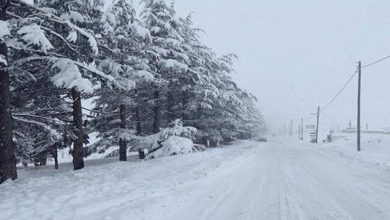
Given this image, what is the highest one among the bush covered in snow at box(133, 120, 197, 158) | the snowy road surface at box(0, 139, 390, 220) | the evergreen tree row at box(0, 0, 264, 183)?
the evergreen tree row at box(0, 0, 264, 183)

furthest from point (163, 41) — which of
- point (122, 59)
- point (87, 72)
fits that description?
point (87, 72)

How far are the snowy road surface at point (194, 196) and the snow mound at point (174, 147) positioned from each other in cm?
568

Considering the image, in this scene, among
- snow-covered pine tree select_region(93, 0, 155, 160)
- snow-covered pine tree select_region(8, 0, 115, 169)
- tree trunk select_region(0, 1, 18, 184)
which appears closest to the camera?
snow-covered pine tree select_region(8, 0, 115, 169)

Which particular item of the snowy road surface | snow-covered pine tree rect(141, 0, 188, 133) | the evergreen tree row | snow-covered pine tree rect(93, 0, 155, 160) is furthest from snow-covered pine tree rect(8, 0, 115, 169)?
snow-covered pine tree rect(141, 0, 188, 133)

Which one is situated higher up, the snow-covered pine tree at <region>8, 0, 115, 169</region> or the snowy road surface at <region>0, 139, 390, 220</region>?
the snow-covered pine tree at <region>8, 0, 115, 169</region>

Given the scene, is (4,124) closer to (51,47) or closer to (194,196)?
(51,47)

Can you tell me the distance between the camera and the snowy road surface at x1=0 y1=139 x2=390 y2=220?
7.17 metres

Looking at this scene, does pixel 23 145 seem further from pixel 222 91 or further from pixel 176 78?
pixel 222 91

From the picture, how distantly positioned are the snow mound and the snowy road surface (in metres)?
5.68

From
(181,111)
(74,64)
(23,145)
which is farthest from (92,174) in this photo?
(181,111)

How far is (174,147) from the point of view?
18.8 m

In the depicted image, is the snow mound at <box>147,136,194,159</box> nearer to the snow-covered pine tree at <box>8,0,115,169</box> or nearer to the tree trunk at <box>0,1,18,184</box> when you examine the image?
the snow-covered pine tree at <box>8,0,115,169</box>

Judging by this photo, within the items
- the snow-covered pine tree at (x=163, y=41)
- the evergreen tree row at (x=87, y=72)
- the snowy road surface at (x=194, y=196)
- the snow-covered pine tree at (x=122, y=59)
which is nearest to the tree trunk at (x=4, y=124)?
the evergreen tree row at (x=87, y=72)

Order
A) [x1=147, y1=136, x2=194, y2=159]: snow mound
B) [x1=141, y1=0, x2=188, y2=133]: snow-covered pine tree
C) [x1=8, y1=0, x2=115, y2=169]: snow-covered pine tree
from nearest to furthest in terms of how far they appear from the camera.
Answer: [x1=8, y1=0, x2=115, y2=169]: snow-covered pine tree < [x1=147, y1=136, x2=194, y2=159]: snow mound < [x1=141, y1=0, x2=188, y2=133]: snow-covered pine tree
